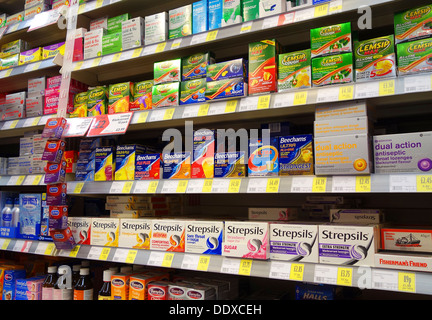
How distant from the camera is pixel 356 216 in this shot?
1516mm

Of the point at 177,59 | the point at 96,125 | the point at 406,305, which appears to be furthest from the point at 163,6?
the point at 406,305

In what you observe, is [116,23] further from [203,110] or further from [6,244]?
[6,244]

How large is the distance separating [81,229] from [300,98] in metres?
1.42

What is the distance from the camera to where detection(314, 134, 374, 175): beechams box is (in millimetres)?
1325

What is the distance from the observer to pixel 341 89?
1.39m

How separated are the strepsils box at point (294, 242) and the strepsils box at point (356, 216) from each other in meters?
0.20

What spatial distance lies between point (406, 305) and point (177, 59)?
159 centimetres

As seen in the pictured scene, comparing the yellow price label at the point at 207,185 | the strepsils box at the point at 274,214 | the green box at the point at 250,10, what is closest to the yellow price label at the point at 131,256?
the yellow price label at the point at 207,185

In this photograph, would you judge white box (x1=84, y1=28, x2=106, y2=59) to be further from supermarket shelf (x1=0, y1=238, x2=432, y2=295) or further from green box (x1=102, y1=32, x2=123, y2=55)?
supermarket shelf (x1=0, y1=238, x2=432, y2=295)

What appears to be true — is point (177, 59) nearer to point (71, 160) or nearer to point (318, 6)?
point (318, 6)

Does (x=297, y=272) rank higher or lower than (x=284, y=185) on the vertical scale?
lower

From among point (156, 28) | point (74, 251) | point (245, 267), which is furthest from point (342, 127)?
point (74, 251)

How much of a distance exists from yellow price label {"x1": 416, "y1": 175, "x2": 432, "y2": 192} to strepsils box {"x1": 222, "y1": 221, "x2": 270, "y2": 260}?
60cm

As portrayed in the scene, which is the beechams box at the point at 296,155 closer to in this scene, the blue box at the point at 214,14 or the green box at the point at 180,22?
the blue box at the point at 214,14
